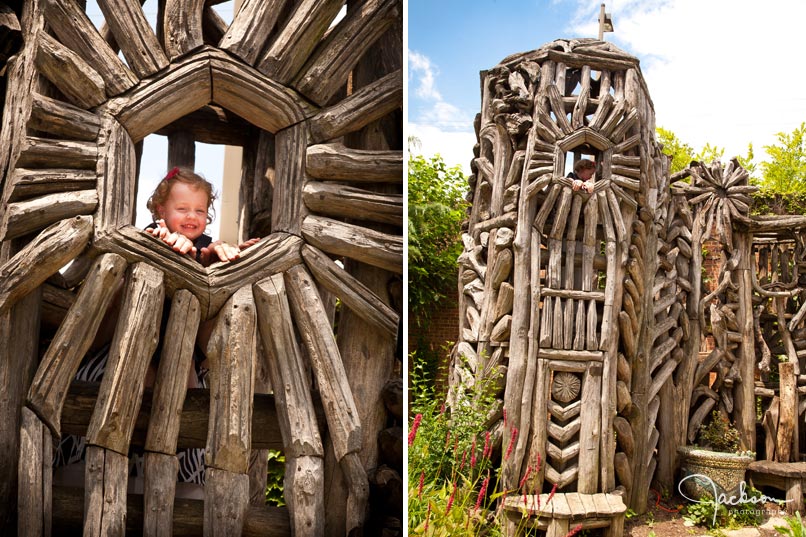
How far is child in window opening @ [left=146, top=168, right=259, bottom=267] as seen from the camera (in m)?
Result: 2.50

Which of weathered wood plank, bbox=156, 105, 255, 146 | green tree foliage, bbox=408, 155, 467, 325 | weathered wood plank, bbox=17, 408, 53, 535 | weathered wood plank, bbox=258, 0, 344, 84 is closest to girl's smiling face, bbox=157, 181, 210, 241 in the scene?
weathered wood plank, bbox=258, 0, 344, 84

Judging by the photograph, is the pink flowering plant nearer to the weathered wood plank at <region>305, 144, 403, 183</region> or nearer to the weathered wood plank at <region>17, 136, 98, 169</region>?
the weathered wood plank at <region>305, 144, 403, 183</region>

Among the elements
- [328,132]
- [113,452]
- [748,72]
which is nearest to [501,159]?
[328,132]

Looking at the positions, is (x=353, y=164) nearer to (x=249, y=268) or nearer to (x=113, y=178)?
(x=249, y=268)

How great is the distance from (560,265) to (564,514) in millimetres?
1676

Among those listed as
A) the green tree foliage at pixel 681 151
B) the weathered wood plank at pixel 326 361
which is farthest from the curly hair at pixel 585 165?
the green tree foliage at pixel 681 151

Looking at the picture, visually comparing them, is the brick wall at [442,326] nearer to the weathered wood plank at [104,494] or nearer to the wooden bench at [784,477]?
the wooden bench at [784,477]

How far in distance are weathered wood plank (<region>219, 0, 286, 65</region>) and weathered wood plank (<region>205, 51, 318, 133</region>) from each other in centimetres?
4

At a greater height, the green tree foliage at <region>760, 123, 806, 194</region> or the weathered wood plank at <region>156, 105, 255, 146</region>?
the green tree foliage at <region>760, 123, 806, 194</region>

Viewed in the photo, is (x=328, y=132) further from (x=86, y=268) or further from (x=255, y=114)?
(x=86, y=268)

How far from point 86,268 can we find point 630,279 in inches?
146

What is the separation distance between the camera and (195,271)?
2.31 metres
